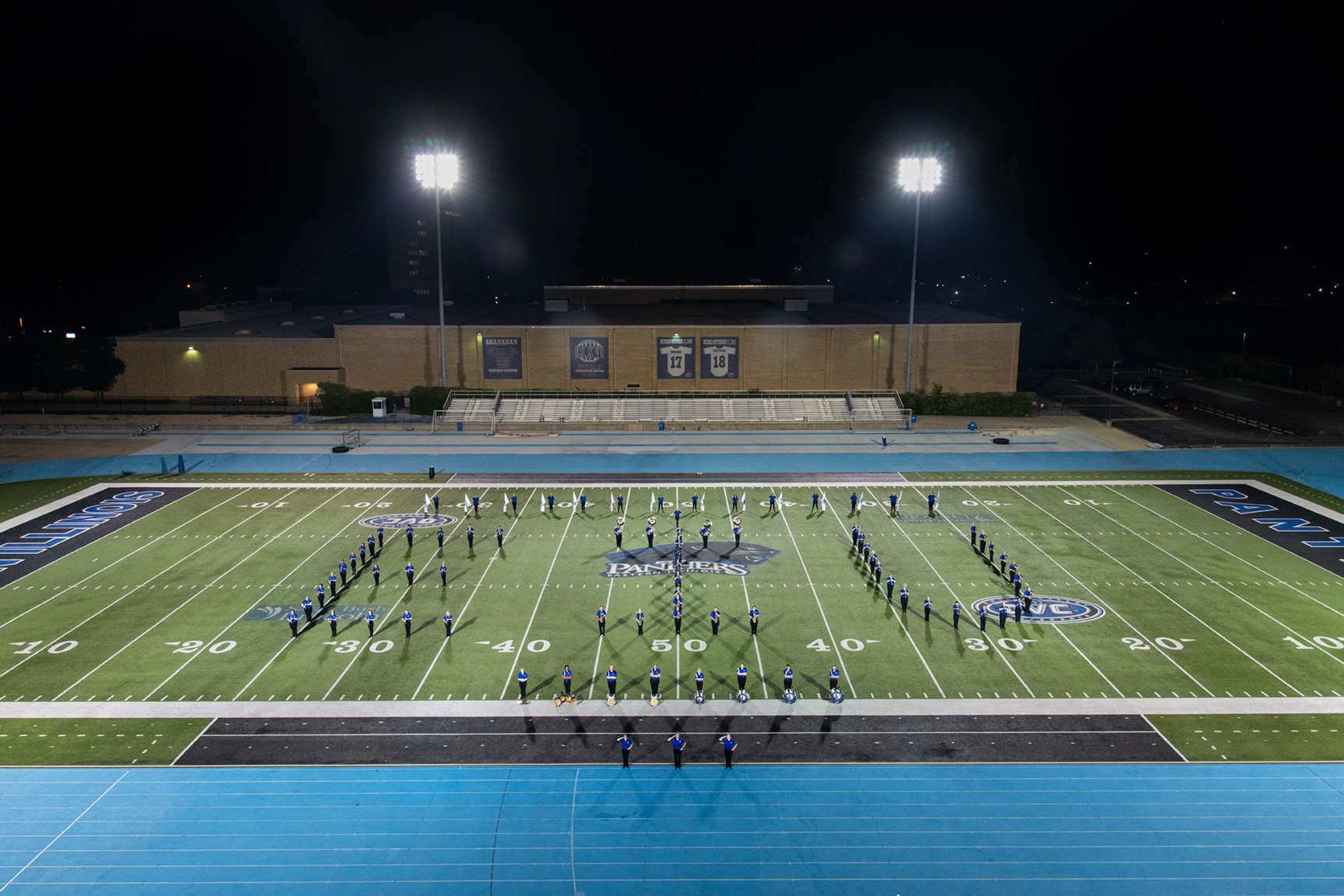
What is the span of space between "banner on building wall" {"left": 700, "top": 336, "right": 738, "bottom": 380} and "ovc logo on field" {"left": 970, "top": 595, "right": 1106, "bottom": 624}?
28586 millimetres

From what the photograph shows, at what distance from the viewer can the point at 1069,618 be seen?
2081cm

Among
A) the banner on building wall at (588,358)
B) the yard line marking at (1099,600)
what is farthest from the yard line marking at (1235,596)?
the banner on building wall at (588,358)

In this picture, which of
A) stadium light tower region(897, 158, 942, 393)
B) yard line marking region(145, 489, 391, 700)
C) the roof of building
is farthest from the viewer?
the roof of building

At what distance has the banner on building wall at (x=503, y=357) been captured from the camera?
4825 cm

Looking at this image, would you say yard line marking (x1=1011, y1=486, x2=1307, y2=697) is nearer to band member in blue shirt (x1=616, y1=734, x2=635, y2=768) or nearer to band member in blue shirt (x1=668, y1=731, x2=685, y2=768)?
band member in blue shirt (x1=668, y1=731, x2=685, y2=768)

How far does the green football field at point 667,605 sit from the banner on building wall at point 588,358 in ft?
61.4

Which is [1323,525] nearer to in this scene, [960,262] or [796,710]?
[796,710]

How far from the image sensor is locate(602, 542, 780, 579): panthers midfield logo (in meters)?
24.1

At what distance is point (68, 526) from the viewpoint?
2822 centimetres

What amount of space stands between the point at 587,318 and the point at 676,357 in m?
7.73

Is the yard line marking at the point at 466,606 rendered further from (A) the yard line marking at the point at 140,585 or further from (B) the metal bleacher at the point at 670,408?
(B) the metal bleacher at the point at 670,408

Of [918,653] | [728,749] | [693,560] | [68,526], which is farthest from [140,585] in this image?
[918,653]

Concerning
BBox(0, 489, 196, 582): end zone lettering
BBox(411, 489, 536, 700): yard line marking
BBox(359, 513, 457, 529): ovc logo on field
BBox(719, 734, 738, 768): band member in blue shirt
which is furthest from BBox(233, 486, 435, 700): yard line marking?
BBox(719, 734, 738, 768): band member in blue shirt

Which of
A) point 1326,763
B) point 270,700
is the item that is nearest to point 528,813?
point 270,700
